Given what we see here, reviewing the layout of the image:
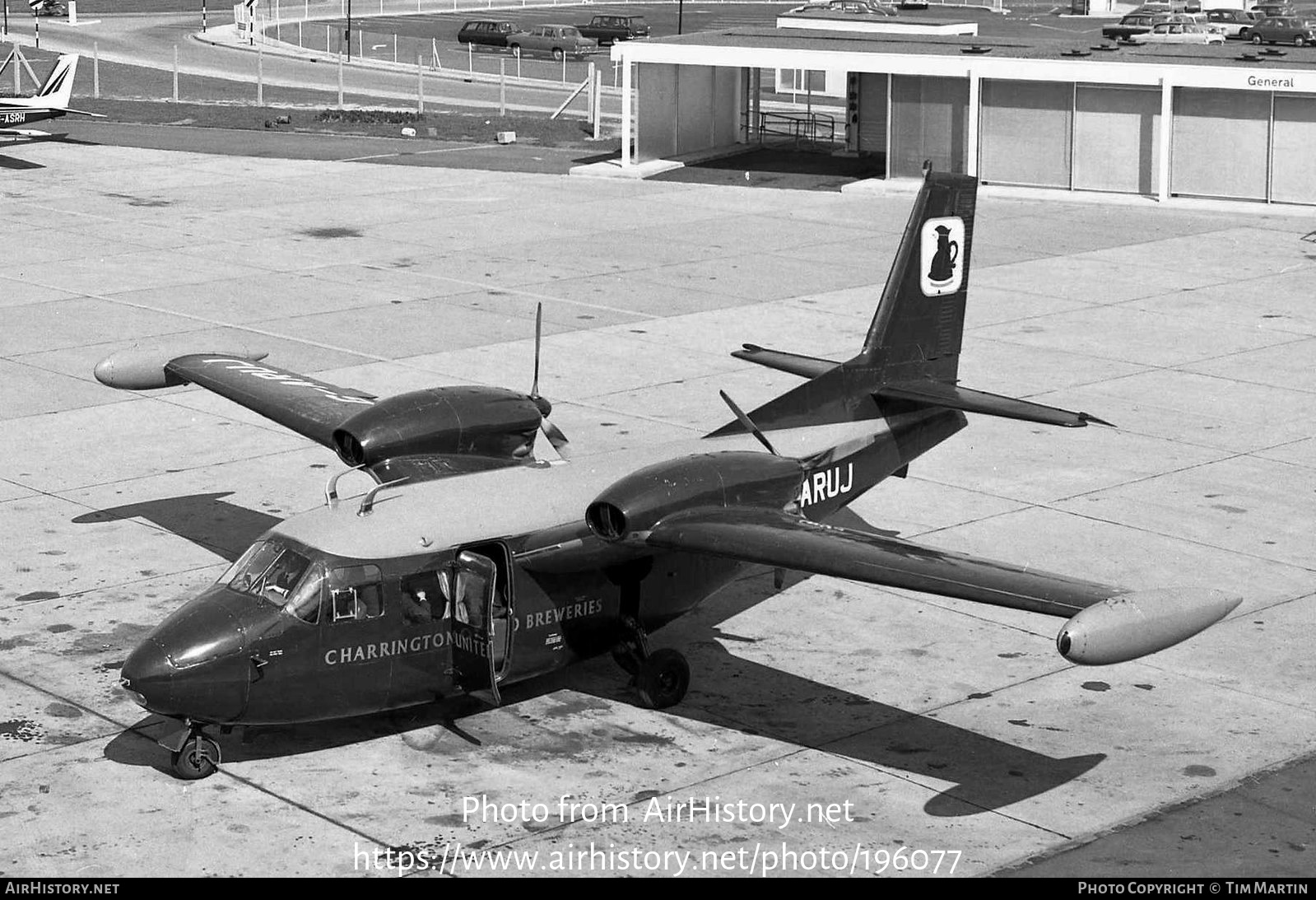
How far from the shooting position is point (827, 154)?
2093 inches

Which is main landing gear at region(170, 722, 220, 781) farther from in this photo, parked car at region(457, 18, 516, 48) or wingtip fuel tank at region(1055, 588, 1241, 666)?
parked car at region(457, 18, 516, 48)

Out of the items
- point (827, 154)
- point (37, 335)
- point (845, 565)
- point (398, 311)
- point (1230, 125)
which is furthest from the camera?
point (827, 154)

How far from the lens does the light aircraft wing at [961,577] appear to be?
12867 mm

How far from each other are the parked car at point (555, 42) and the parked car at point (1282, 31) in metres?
31.1

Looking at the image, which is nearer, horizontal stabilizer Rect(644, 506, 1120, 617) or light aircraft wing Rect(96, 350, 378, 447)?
horizontal stabilizer Rect(644, 506, 1120, 617)

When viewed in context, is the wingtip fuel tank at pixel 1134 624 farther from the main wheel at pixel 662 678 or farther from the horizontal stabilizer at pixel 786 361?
the horizontal stabilizer at pixel 786 361

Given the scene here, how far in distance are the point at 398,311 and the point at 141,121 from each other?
104 ft

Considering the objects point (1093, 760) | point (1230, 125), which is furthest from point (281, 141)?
point (1093, 760)

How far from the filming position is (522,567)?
51.4 feet

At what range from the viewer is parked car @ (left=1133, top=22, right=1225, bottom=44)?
74.4 metres

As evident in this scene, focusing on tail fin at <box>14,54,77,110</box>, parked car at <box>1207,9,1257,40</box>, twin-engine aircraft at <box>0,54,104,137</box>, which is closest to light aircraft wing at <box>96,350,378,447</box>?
twin-engine aircraft at <box>0,54,104,137</box>

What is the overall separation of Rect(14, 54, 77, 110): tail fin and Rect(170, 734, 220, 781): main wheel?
4182 centimetres

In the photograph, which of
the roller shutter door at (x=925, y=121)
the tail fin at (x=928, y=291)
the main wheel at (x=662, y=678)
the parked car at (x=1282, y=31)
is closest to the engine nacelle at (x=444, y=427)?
the main wheel at (x=662, y=678)

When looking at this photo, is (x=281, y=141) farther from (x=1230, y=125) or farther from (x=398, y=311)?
(x=1230, y=125)
